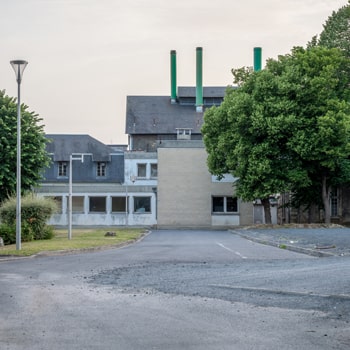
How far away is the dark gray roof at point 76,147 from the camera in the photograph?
248 ft

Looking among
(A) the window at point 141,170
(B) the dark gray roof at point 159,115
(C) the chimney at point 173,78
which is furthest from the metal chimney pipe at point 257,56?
(A) the window at point 141,170

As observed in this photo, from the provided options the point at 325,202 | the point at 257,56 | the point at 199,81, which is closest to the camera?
the point at 325,202

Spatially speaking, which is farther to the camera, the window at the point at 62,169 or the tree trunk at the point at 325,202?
the window at the point at 62,169

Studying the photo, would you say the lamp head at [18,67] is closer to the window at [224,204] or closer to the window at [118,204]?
the window at [224,204]

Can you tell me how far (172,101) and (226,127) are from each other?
3054cm

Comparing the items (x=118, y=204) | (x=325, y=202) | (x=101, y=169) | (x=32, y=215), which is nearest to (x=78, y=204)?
(x=118, y=204)

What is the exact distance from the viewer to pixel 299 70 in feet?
185

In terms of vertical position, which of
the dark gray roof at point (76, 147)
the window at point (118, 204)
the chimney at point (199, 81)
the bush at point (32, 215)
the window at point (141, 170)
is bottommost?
the bush at point (32, 215)

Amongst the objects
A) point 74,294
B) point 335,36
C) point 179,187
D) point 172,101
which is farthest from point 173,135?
point 74,294

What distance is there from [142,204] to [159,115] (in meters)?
17.4

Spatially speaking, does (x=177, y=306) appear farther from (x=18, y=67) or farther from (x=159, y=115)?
(x=159, y=115)

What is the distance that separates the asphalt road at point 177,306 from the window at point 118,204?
52.0m

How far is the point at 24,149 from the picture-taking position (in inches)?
1873

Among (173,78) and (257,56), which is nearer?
(257,56)
